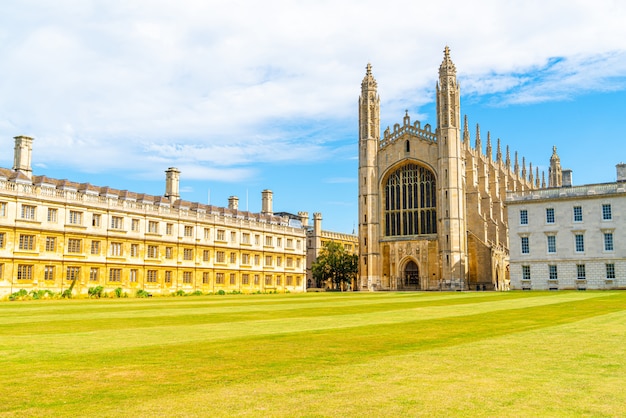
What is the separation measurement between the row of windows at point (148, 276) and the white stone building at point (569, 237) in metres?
27.0

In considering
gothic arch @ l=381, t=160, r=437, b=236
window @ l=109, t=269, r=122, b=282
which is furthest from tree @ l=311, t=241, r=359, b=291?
window @ l=109, t=269, r=122, b=282

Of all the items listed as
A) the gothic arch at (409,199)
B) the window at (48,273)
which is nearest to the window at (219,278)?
the window at (48,273)

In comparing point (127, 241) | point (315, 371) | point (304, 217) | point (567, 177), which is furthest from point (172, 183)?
point (315, 371)

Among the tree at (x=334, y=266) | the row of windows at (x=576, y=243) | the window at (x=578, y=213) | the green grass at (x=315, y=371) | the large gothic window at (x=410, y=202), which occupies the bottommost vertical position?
the green grass at (x=315, y=371)

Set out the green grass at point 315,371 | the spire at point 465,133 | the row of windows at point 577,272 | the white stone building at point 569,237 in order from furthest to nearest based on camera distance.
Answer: the spire at point 465,133, the row of windows at point 577,272, the white stone building at point 569,237, the green grass at point 315,371

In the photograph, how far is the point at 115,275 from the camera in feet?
167

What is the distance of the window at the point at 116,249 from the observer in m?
50.8

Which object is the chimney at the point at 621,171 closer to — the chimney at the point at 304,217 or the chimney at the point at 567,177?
the chimney at the point at 567,177

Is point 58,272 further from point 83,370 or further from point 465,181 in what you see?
point 465,181

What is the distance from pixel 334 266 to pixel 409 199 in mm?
13016

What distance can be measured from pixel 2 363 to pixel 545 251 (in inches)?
2216

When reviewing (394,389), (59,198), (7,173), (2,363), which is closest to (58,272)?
(59,198)

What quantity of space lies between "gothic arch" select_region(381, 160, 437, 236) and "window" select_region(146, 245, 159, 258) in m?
31.4

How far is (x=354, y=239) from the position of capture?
10044cm
